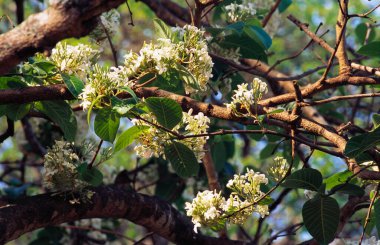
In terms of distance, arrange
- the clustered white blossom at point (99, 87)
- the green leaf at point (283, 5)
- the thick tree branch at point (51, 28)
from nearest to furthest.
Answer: the thick tree branch at point (51, 28) < the clustered white blossom at point (99, 87) < the green leaf at point (283, 5)

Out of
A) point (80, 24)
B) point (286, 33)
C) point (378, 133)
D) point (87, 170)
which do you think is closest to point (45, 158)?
point (87, 170)

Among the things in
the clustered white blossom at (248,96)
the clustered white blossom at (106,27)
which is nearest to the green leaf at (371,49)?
the clustered white blossom at (248,96)

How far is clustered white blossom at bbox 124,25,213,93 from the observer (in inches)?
67.1

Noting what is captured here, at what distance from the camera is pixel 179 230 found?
243 cm

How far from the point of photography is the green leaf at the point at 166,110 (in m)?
1.64

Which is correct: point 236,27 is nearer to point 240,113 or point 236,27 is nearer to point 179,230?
point 240,113

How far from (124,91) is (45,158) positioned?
0.43 metres

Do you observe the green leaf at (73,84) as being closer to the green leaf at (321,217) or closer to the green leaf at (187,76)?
the green leaf at (187,76)

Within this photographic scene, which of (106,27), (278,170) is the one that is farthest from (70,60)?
(278,170)

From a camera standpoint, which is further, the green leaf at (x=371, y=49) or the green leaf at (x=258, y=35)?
the green leaf at (x=258, y=35)

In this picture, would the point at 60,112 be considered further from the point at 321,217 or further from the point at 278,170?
the point at 321,217

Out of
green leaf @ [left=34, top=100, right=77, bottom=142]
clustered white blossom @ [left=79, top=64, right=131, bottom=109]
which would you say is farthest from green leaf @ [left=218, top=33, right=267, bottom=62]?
clustered white blossom @ [left=79, top=64, right=131, bottom=109]

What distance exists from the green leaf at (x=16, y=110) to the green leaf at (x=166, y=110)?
434mm

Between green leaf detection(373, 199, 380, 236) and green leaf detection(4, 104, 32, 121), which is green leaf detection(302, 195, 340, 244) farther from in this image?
green leaf detection(4, 104, 32, 121)
